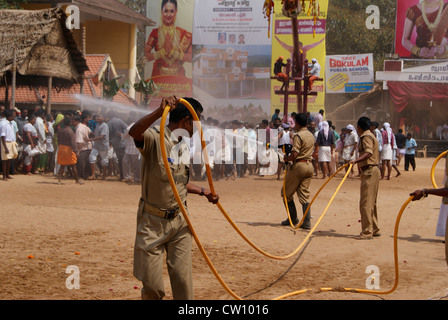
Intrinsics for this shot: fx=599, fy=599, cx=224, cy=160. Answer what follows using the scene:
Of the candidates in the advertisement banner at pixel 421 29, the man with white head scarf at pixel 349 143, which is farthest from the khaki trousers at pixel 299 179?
the advertisement banner at pixel 421 29

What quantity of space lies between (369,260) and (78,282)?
4.18m

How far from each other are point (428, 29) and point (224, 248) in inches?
1239

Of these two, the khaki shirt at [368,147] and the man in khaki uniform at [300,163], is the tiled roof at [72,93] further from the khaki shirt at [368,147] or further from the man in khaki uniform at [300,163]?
the khaki shirt at [368,147]

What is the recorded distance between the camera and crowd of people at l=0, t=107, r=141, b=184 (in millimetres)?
16609

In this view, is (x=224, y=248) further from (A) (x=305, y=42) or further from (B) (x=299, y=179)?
(A) (x=305, y=42)

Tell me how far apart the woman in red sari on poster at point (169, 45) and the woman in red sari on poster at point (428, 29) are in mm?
13445

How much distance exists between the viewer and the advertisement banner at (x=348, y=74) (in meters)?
37.2

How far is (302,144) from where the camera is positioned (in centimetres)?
1062

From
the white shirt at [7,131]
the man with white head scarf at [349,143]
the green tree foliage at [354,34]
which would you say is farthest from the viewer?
the green tree foliage at [354,34]

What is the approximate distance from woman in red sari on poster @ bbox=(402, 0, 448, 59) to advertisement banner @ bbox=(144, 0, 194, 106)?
13.3m

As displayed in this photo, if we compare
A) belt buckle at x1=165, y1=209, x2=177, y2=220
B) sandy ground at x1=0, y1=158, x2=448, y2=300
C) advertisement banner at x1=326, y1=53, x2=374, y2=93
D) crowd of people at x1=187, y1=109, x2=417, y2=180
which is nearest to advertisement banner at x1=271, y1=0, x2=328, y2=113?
advertisement banner at x1=326, y1=53, x2=374, y2=93

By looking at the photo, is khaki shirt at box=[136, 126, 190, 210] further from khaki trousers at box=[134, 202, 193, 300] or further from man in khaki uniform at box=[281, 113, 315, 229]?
man in khaki uniform at box=[281, 113, 315, 229]

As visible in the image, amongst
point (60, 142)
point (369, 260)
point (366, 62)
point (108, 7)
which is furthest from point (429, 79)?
point (369, 260)

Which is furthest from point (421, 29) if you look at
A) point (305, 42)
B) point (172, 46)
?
point (172, 46)
